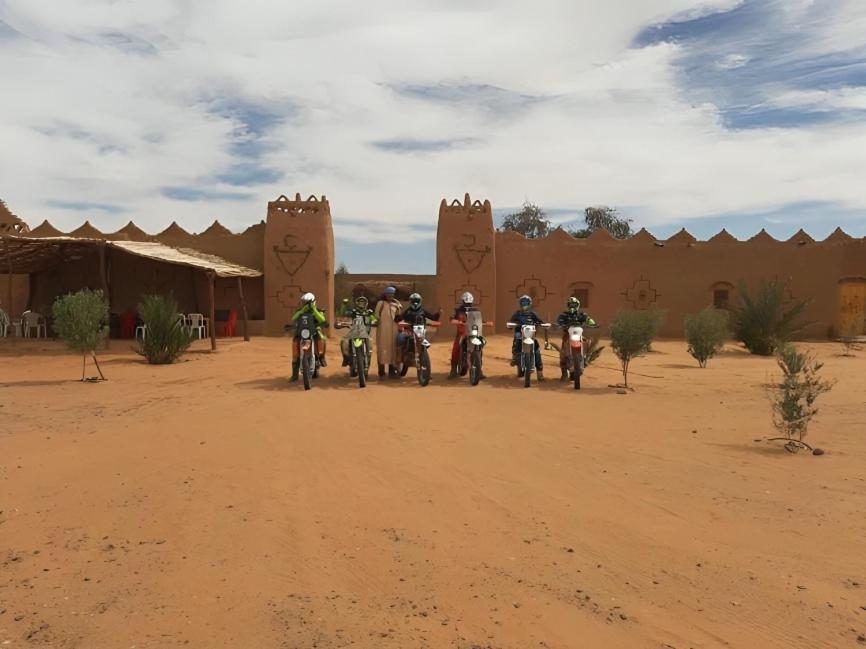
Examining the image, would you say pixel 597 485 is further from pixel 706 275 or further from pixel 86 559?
pixel 706 275

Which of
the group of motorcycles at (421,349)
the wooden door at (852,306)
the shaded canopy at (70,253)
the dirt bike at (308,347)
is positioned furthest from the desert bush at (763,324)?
the shaded canopy at (70,253)

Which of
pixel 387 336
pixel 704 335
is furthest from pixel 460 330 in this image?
pixel 704 335

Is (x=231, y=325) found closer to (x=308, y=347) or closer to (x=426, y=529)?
(x=308, y=347)

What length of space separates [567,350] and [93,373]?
864cm

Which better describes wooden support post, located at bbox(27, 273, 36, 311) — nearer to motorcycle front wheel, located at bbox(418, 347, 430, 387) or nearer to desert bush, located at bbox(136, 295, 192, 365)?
desert bush, located at bbox(136, 295, 192, 365)

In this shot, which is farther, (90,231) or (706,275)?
(706,275)

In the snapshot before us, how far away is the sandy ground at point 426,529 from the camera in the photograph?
3.55 meters

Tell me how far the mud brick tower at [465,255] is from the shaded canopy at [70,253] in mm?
5515

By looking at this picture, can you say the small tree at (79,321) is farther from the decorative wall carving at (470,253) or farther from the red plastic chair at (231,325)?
the decorative wall carving at (470,253)

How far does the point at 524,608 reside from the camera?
370 cm

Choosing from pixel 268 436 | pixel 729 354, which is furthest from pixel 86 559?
pixel 729 354

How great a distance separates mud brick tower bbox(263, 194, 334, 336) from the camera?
71.6 feet

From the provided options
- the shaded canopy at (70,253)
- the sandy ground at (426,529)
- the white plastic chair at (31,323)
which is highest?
the shaded canopy at (70,253)

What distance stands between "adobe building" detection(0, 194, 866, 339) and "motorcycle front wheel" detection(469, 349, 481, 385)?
10.5 meters
